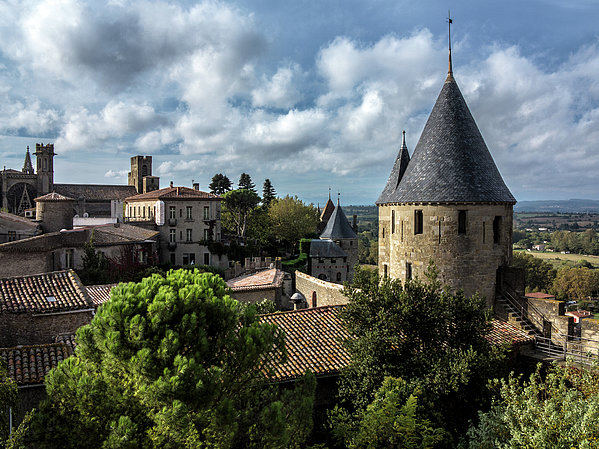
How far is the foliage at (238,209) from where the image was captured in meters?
63.5

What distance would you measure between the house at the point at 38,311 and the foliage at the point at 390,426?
10.2 metres

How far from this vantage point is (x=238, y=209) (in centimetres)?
6475

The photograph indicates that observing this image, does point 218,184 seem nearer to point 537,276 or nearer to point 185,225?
point 185,225

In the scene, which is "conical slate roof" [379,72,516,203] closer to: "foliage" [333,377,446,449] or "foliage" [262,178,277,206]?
"foliage" [333,377,446,449]

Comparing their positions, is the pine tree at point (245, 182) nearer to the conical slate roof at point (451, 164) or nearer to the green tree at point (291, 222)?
the green tree at point (291, 222)

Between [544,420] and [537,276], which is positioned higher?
[544,420]

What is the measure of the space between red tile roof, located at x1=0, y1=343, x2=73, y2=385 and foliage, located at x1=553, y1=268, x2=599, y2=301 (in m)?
77.4

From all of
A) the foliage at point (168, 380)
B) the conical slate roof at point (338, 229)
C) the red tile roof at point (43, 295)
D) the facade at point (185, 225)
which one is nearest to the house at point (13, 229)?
the facade at point (185, 225)

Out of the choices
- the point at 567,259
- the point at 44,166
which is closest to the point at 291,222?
the point at 44,166

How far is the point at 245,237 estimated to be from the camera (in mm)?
62094

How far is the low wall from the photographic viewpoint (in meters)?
25.8

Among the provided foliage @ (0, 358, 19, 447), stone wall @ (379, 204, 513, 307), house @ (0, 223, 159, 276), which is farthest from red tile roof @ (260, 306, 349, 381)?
house @ (0, 223, 159, 276)

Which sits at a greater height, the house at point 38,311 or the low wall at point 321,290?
the house at point 38,311

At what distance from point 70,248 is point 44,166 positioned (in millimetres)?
55415
